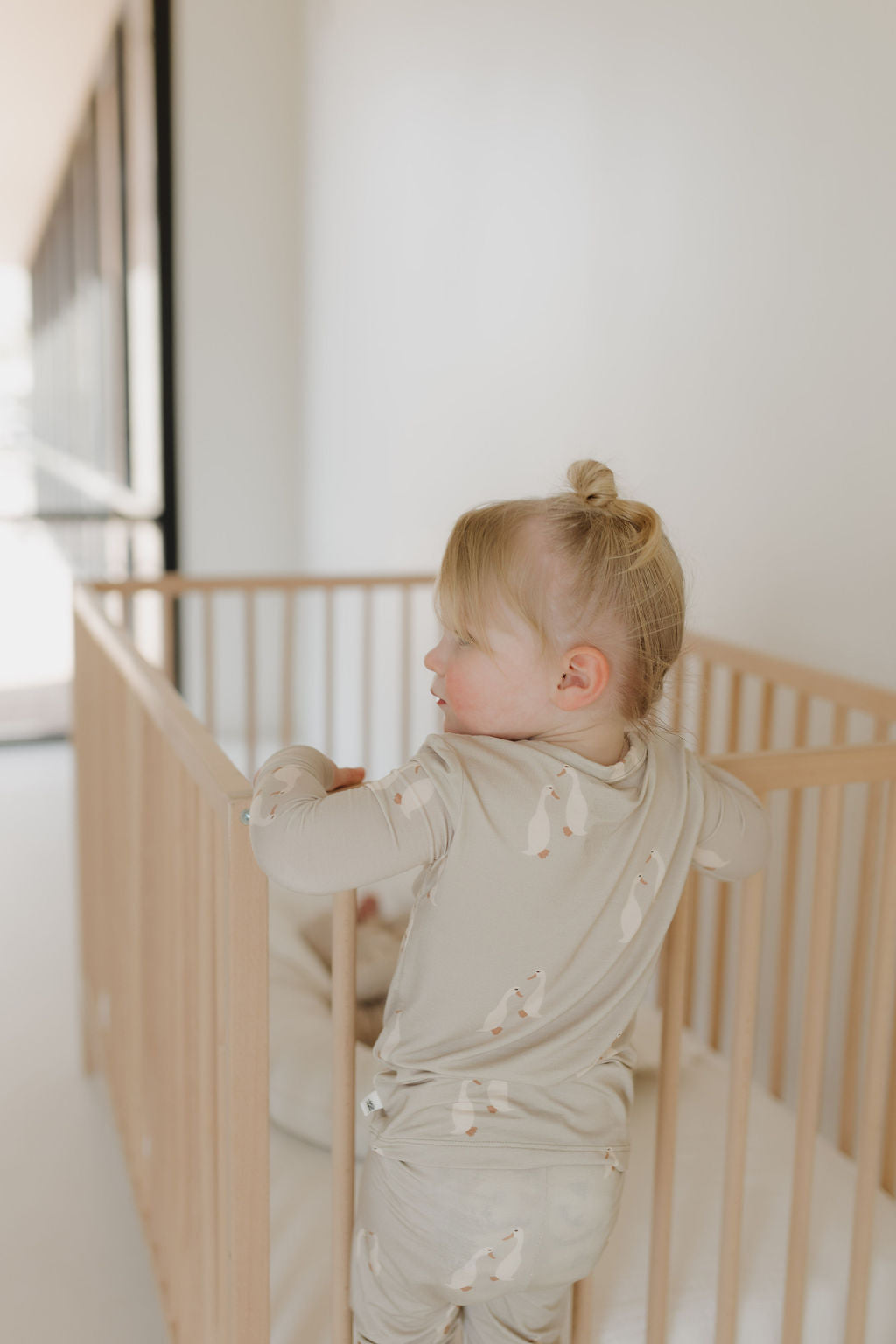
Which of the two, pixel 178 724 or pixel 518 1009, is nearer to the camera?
pixel 518 1009

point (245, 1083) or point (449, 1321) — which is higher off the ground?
point (245, 1083)

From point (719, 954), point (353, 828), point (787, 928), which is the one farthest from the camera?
point (719, 954)

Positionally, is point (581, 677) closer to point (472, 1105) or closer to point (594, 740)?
point (594, 740)

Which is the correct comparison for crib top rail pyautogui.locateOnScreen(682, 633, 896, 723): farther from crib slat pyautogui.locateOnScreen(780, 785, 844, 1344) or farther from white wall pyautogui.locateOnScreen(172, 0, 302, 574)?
white wall pyautogui.locateOnScreen(172, 0, 302, 574)

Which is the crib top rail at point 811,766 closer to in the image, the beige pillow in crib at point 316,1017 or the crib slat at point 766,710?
the beige pillow in crib at point 316,1017

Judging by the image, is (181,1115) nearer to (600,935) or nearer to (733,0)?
(600,935)

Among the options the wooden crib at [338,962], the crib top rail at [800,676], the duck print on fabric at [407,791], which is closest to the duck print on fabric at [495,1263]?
the wooden crib at [338,962]

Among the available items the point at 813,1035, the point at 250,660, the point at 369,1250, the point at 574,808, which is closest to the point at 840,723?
the point at 813,1035

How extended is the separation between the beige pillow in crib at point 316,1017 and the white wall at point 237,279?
6.34 feet

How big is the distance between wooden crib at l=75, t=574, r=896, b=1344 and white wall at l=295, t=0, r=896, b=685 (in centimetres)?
20

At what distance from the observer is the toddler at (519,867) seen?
2.68 feet

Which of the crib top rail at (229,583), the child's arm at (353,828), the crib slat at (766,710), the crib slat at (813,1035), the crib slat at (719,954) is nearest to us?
the child's arm at (353,828)

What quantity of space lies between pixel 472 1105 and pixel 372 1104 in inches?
3.2

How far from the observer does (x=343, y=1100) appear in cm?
90
